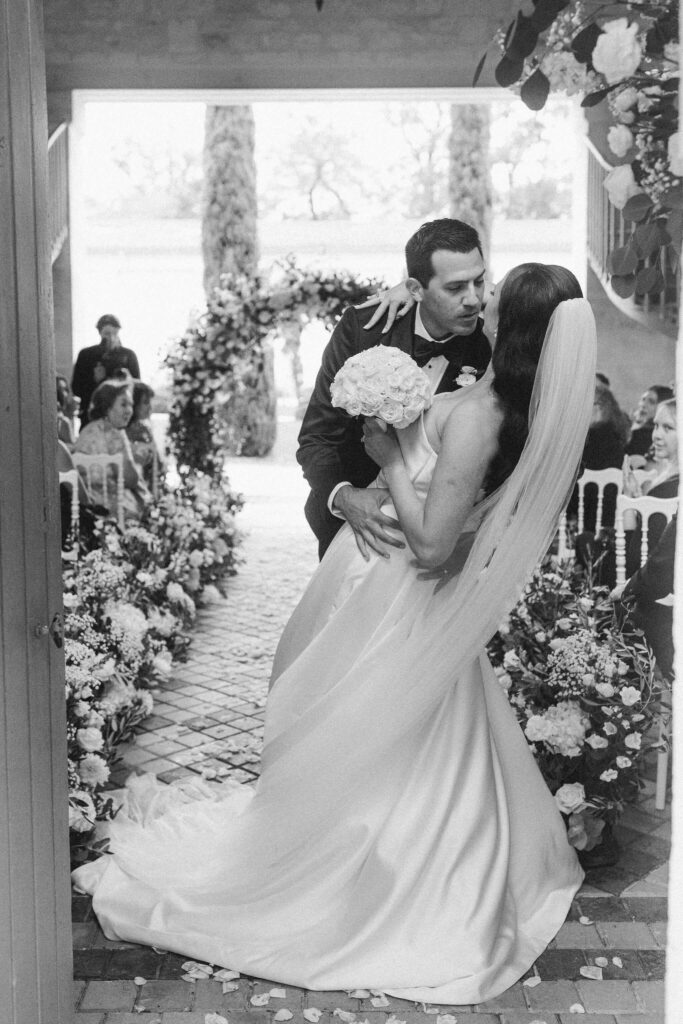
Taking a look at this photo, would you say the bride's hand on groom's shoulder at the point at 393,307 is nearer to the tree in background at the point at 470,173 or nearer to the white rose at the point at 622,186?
the white rose at the point at 622,186

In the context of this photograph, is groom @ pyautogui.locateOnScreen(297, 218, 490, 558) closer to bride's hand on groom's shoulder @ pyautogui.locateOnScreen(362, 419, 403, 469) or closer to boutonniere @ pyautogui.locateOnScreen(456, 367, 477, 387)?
boutonniere @ pyautogui.locateOnScreen(456, 367, 477, 387)

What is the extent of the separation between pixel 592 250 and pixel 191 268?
1347cm

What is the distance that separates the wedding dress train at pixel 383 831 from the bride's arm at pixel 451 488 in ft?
0.51

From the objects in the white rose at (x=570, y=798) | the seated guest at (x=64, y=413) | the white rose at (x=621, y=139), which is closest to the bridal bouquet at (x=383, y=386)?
the white rose at (x=621, y=139)

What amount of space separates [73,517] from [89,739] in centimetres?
221

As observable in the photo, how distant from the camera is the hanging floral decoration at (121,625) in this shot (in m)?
3.79

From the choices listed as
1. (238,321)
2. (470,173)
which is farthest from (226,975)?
(470,173)

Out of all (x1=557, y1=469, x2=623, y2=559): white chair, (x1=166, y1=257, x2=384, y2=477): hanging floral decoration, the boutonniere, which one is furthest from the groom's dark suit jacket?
(x1=166, y1=257, x2=384, y2=477): hanging floral decoration

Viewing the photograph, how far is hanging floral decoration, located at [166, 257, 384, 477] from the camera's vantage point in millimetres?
8625

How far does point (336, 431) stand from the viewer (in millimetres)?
3596

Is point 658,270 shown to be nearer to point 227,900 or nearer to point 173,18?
point 227,900

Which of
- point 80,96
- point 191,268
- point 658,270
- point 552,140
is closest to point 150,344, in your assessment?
point 191,268

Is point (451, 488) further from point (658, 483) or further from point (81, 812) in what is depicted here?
point (658, 483)

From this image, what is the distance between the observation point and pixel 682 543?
1.20 m
